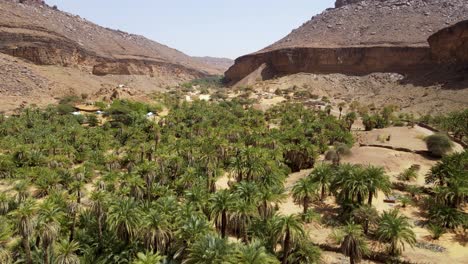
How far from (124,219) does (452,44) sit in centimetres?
11507

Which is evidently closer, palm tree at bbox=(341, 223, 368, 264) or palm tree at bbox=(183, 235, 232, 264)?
palm tree at bbox=(183, 235, 232, 264)

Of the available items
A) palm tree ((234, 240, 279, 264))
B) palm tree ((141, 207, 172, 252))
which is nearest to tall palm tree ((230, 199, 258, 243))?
palm tree ((141, 207, 172, 252))

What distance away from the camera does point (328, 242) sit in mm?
34688

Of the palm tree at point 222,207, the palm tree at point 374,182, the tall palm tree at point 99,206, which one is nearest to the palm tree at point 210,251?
the palm tree at point 222,207

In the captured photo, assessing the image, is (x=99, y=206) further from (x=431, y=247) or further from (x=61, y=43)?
(x=61, y=43)

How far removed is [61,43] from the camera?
14275cm

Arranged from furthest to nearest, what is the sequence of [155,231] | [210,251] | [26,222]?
[155,231] < [26,222] < [210,251]

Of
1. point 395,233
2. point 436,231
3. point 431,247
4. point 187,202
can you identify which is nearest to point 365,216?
point 395,233

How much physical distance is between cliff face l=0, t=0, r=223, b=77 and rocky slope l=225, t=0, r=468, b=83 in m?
54.3

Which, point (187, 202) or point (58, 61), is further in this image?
point (58, 61)

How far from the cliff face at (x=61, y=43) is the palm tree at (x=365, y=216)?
134 meters

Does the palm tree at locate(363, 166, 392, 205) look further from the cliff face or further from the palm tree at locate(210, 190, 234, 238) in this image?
the cliff face

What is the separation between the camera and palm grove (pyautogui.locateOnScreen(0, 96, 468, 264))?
27078mm

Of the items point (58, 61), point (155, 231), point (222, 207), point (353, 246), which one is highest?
point (58, 61)
